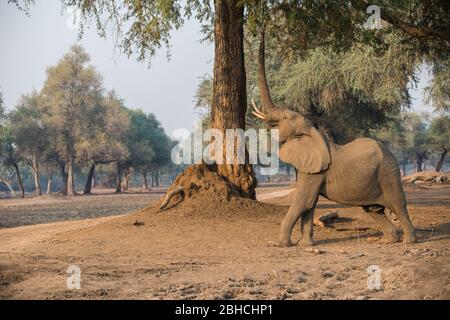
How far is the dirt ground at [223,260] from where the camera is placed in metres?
7.38

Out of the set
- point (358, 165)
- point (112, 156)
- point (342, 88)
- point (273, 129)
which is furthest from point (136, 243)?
point (112, 156)

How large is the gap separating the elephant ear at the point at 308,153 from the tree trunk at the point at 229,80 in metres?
4.70

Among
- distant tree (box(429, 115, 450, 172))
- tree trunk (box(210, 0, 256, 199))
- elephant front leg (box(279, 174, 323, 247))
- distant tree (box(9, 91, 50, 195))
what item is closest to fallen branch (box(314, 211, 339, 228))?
elephant front leg (box(279, 174, 323, 247))

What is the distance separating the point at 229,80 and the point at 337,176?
5.65 m

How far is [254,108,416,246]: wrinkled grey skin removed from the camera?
438 inches

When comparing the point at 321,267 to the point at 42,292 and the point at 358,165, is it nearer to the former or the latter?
the point at 358,165

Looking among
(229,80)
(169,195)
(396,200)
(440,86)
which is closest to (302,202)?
(396,200)

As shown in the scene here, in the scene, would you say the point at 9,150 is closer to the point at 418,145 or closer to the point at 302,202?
the point at 418,145

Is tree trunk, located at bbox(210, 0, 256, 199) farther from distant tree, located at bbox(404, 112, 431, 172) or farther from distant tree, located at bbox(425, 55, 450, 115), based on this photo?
distant tree, located at bbox(404, 112, 431, 172)

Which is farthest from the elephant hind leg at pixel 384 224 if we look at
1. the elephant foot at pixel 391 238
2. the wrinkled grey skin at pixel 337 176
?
the wrinkled grey skin at pixel 337 176

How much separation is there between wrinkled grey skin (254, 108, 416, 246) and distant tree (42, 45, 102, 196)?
1787 inches

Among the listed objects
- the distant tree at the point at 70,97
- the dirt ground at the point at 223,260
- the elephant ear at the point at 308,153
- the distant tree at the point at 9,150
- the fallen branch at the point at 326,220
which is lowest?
the dirt ground at the point at 223,260

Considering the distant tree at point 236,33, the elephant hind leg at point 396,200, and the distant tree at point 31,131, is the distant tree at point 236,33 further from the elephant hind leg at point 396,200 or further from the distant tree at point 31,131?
the distant tree at point 31,131

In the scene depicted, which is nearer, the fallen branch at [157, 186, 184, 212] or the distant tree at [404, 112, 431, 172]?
the fallen branch at [157, 186, 184, 212]
